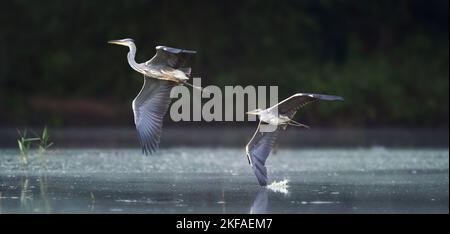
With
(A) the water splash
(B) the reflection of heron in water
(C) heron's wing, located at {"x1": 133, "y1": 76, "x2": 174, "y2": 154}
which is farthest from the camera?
(C) heron's wing, located at {"x1": 133, "y1": 76, "x2": 174, "y2": 154}

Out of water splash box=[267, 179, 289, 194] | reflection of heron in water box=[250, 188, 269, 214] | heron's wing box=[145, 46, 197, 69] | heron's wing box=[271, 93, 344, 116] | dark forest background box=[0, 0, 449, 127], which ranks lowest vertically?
reflection of heron in water box=[250, 188, 269, 214]

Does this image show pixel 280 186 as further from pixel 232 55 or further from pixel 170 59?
pixel 232 55

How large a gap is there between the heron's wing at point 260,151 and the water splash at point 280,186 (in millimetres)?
163

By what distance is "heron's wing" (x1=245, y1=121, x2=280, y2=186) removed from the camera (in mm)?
14438

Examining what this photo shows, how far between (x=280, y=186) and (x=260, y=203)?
1900mm

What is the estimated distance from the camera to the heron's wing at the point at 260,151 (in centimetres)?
1444

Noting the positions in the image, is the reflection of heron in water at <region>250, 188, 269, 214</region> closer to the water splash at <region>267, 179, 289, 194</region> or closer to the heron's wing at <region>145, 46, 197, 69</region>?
the water splash at <region>267, 179, 289, 194</region>

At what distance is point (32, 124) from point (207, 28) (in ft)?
22.5

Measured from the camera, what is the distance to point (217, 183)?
15.0m

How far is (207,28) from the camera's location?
108ft

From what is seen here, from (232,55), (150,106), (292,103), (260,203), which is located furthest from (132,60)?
(232,55)

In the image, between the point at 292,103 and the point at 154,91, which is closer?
the point at 292,103

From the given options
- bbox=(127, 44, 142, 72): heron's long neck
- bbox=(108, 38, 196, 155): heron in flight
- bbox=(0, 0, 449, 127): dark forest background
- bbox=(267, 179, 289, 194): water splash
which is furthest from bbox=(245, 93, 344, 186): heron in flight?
A: bbox=(0, 0, 449, 127): dark forest background
